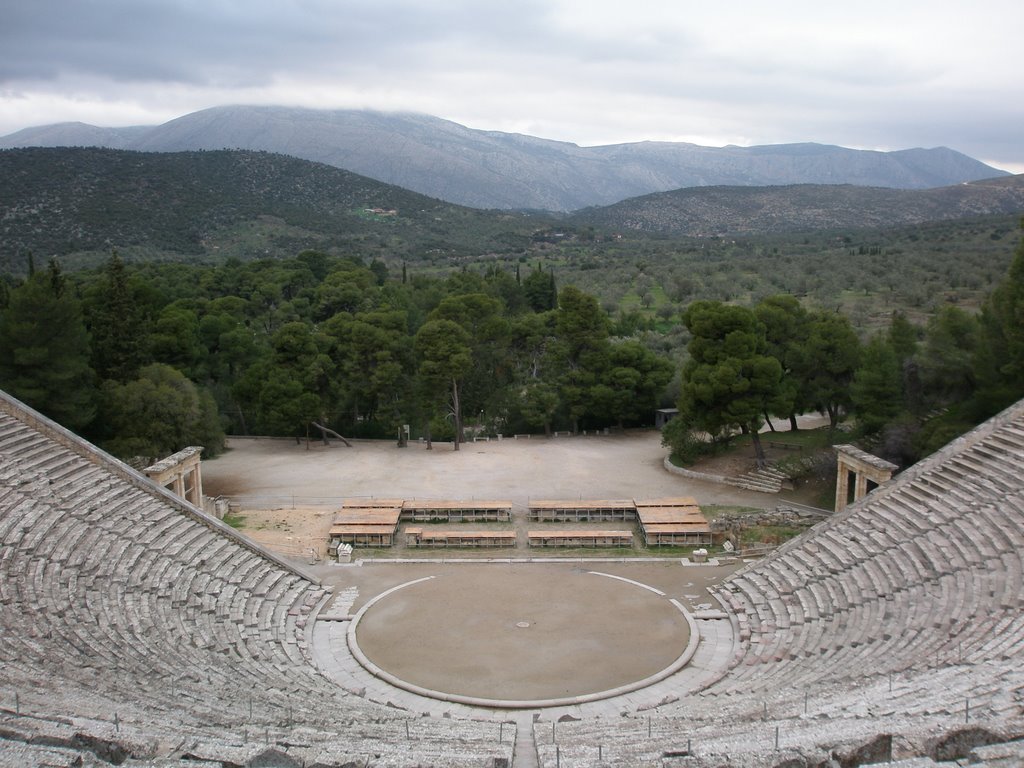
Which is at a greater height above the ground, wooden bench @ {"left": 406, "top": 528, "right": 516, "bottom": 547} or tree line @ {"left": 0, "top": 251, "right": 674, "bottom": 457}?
tree line @ {"left": 0, "top": 251, "right": 674, "bottom": 457}

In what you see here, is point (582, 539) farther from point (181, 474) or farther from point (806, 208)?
point (806, 208)

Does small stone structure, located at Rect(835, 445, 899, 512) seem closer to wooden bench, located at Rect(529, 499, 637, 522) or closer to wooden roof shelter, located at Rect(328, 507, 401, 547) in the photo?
wooden bench, located at Rect(529, 499, 637, 522)

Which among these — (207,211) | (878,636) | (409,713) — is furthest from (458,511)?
(207,211)

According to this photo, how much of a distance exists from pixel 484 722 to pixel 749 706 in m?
4.17

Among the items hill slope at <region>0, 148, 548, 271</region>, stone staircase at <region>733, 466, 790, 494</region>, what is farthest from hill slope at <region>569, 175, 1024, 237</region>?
stone staircase at <region>733, 466, 790, 494</region>

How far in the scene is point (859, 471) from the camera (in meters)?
22.8

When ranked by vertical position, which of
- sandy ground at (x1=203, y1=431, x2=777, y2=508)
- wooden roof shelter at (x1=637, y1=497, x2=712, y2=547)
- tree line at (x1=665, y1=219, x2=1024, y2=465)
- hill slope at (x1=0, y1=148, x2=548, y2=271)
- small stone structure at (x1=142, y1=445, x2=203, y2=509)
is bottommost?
sandy ground at (x1=203, y1=431, x2=777, y2=508)

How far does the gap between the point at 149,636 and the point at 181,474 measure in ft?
31.8

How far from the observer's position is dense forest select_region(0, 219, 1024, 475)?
26109 millimetres

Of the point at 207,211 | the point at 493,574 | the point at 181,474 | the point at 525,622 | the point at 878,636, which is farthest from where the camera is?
the point at 207,211

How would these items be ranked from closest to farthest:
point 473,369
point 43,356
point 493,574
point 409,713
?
point 409,713 → point 493,574 → point 43,356 → point 473,369

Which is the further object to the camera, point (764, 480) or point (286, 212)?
point (286, 212)

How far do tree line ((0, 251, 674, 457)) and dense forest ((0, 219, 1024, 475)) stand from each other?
0.08 m

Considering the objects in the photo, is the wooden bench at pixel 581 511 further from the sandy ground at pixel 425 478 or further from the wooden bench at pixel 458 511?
the wooden bench at pixel 458 511
